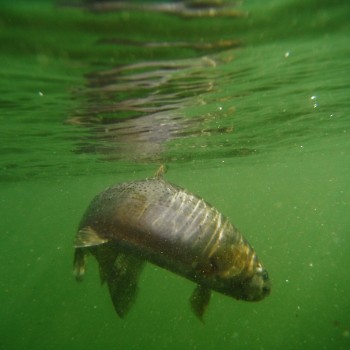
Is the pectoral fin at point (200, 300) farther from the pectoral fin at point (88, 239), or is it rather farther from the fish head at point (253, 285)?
the pectoral fin at point (88, 239)

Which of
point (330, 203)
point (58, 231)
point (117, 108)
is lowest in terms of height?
→ point (330, 203)

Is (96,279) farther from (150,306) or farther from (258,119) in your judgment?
(258,119)

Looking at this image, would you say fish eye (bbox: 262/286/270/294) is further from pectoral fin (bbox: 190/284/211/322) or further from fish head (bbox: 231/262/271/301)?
pectoral fin (bbox: 190/284/211/322)

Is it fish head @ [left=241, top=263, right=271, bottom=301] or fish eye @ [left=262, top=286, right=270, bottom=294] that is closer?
fish head @ [left=241, top=263, right=271, bottom=301]

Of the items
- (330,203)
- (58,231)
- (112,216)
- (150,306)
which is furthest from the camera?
(330,203)

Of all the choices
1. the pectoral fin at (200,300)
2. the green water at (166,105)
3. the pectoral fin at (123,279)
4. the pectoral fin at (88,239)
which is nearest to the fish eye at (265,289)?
the pectoral fin at (200,300)

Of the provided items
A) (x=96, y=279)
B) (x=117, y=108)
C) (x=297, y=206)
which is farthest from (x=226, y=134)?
(x=297, y=206)

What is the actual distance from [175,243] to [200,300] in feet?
4.34

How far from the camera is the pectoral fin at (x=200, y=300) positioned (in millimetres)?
6711

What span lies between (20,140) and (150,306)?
1952 cm

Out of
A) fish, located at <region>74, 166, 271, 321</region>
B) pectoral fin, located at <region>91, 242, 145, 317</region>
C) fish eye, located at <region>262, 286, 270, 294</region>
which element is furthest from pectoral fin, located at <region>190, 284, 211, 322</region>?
pectoral fin, located at <region>91, 242, 145, 317</region>

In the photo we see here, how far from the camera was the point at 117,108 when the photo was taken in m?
11.1

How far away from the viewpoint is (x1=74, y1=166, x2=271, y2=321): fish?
6.43 m

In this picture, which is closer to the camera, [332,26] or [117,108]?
[332,26]
